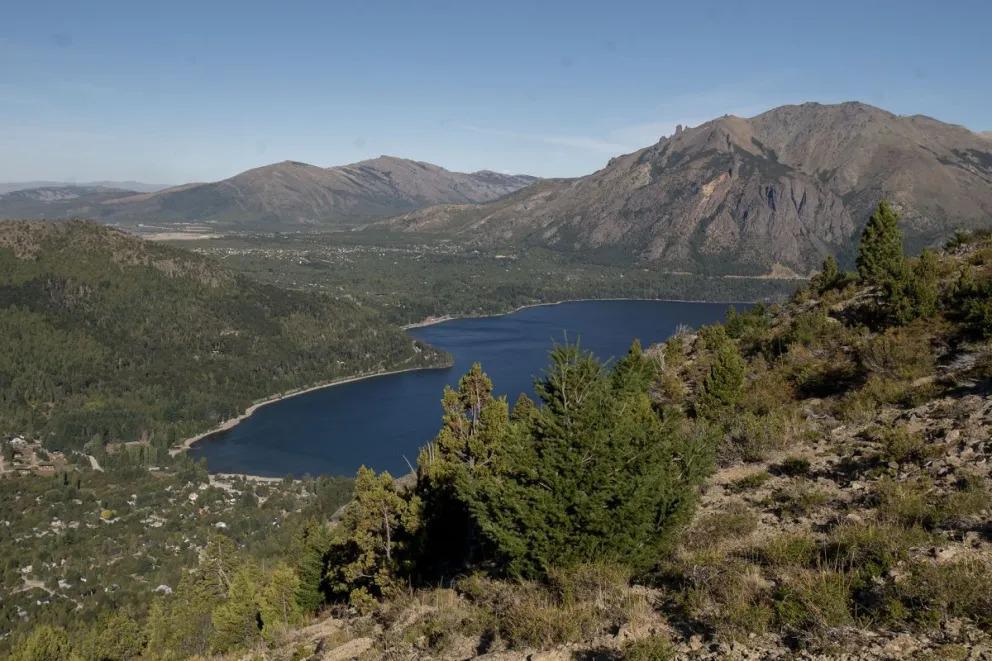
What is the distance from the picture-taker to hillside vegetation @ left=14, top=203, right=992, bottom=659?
9336 millimetres

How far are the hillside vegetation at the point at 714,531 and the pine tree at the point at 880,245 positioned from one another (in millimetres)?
12459

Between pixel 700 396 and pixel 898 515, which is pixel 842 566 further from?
pixel 700 396

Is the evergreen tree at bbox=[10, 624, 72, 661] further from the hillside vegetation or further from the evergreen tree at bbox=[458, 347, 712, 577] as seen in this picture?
the evergreen tree at bbox=[458, 347, 712, 577]

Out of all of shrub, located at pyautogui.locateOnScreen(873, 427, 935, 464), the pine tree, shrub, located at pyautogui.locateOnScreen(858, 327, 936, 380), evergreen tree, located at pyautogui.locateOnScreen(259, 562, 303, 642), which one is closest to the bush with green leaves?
shrub, located at pyautogui.locateOnScreen(873, 427, 935, 464)

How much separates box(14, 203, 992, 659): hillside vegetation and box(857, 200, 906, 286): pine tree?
1246cm

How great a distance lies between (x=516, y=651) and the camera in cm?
1065

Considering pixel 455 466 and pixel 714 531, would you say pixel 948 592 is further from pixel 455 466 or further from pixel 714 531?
pixel 455 466

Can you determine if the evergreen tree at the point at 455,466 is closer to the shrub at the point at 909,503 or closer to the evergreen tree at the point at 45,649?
the shrub at the point at 909,503

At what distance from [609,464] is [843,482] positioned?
Result: 675 cm

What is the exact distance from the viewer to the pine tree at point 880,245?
39656 millimetres

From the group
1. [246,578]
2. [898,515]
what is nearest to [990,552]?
[898,515]

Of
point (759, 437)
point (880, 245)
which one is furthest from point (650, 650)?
point (880, 245)

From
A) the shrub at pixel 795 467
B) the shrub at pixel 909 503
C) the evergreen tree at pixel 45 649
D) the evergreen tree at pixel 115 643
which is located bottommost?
the evergreen tree at pixel 115 643

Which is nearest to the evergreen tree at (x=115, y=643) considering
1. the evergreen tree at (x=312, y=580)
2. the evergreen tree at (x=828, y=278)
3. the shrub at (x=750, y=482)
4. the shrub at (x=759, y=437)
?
the evergreen tree at (x=312, y=580)
